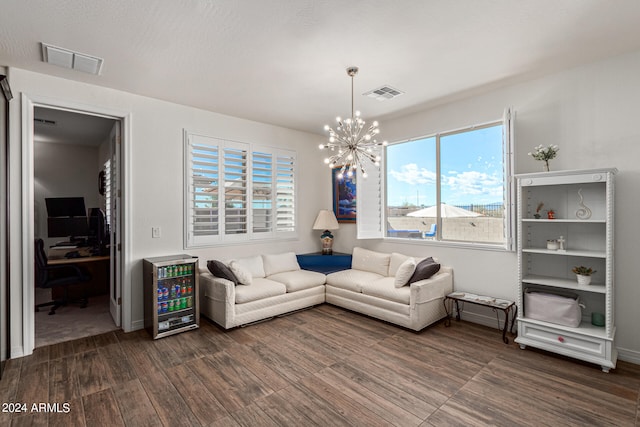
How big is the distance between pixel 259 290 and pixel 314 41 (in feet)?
9.42

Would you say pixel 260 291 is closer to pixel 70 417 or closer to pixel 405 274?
pixel 405 274

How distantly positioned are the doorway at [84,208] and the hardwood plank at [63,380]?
2.17ft

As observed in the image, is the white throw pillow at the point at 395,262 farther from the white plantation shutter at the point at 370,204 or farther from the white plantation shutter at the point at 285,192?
the white plantation shutter at the point at 285,192

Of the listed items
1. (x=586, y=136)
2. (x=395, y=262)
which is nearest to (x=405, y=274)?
(x=395, y=262)

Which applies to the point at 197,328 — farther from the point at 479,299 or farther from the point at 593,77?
the point at 593,77

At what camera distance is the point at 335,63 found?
9.91 feet

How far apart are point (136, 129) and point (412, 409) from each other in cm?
411

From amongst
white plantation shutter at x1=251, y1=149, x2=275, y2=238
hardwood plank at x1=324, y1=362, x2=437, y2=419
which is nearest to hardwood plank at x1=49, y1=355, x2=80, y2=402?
hardwood plank at x1=324, y1=362, x2=437, y2=419

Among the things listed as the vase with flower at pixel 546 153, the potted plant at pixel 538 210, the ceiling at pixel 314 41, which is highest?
the ceiling at pixel 314 41

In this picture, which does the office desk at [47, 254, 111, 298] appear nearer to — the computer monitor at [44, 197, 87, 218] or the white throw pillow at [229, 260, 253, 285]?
the computer monitor at [44, 197, 87, 218]

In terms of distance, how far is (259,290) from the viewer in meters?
3.98

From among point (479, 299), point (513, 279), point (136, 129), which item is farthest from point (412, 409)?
point (136, 129)

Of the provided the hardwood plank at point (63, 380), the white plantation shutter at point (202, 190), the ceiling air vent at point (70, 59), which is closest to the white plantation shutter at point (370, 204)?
the white plantation shutter at point (202, 190)

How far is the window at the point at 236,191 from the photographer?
14.1ft
